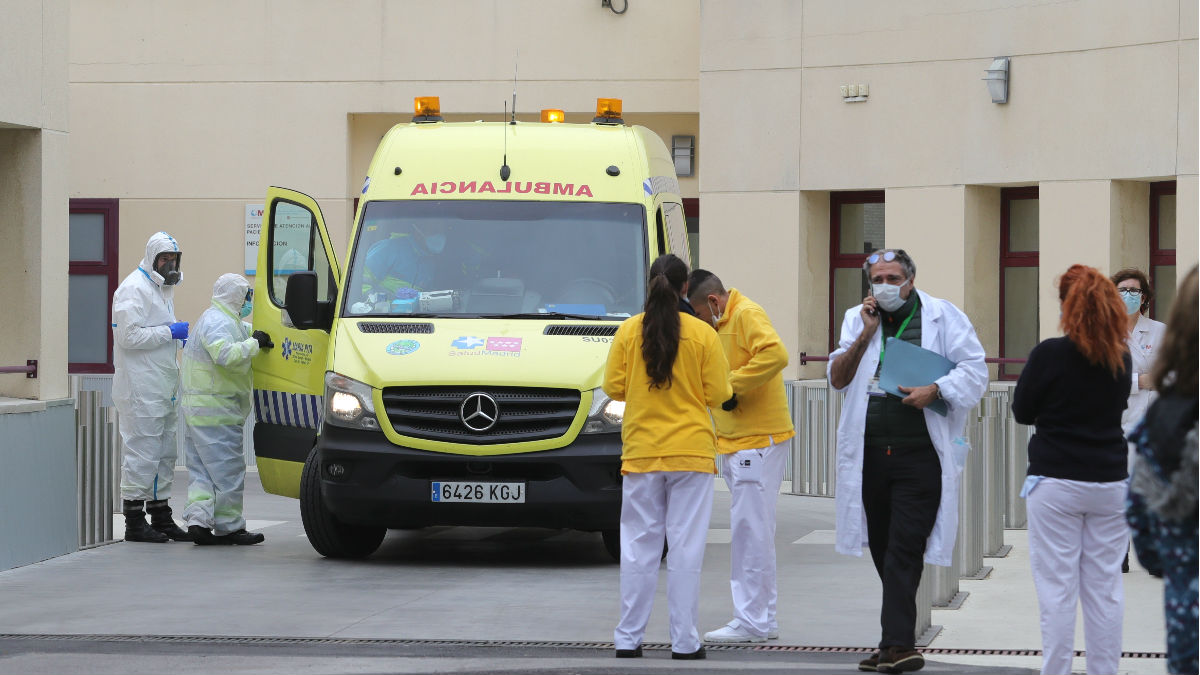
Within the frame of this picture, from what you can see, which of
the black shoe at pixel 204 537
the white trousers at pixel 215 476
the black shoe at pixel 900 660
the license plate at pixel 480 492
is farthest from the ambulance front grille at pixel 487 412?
the black shoe at pixel 900 660

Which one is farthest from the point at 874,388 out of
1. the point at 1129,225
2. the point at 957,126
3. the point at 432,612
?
the point at 957,126

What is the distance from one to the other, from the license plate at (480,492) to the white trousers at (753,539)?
2300 mm

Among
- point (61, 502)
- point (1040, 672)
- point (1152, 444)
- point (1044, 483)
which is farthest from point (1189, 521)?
point (61, 502)

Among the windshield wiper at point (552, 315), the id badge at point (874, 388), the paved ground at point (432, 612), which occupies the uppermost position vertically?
the windshield wiper at point (552, 315)

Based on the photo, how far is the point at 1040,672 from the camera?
294 inches

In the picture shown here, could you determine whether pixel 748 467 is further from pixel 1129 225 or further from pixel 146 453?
pixel 1129 225

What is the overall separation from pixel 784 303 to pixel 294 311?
7868mm

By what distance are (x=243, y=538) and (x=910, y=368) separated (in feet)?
20.6

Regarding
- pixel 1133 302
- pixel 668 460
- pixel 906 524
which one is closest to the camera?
pixel 906 524

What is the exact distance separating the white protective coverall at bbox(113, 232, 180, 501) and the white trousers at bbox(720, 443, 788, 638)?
519cm

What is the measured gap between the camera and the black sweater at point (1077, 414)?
6785 millimetres

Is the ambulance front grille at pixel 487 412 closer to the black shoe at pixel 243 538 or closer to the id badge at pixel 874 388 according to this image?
the black shoe at pixel 243 538

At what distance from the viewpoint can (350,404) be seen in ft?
34.8

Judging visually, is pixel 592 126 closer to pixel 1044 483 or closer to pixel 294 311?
→ pixel 294 311
